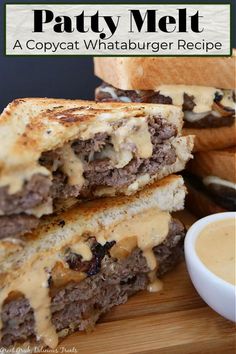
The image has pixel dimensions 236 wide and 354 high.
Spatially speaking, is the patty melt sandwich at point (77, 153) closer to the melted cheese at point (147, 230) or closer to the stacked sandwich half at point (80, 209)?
the stacked sandwich half at point (80, 209)

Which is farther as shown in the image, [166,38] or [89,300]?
[166,38]

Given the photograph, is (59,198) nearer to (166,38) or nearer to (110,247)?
(110,247)

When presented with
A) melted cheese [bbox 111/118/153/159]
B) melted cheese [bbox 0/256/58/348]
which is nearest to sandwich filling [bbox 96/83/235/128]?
melted cheese [bbox 111/118/153/159]

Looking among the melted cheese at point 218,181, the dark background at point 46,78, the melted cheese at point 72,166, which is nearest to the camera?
the melted cheese at point 72,166

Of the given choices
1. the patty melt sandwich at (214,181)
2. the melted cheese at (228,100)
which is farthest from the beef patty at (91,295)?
the melted cheese at (228,100)

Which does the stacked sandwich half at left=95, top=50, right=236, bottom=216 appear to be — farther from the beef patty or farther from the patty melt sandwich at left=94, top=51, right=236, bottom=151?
the beef patty

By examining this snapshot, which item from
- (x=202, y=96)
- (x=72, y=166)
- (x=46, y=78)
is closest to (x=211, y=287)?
(x=72, y=166)

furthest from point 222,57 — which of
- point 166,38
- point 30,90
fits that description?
point 30,90
